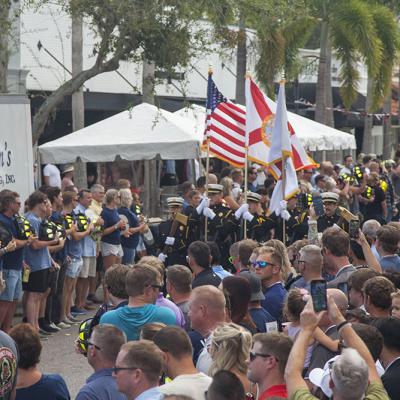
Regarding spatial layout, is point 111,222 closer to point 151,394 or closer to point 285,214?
point 285,214

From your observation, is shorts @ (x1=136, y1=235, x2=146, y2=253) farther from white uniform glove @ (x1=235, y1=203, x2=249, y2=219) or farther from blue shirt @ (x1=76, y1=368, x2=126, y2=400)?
blue shirt @ (x1=76, y1=368, x2=126, y2=400)

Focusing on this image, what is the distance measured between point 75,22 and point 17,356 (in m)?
15.4

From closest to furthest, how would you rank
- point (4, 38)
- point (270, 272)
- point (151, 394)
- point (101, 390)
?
point (151, 394) < point (101, 390) < point (270, 272) < point (4, 38)

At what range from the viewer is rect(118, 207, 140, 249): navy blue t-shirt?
1580 centimetres

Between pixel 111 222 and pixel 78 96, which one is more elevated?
pixel 78 96

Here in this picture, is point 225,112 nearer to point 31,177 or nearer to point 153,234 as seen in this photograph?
point 153,234

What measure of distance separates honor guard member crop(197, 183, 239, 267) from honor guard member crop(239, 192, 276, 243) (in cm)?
22

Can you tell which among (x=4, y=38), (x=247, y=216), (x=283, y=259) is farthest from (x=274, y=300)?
(x=4, y=38)

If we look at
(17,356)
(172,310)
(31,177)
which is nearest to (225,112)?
(31,177)

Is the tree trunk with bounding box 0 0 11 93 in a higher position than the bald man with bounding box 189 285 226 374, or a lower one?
higher

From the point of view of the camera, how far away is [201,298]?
7.19 meters

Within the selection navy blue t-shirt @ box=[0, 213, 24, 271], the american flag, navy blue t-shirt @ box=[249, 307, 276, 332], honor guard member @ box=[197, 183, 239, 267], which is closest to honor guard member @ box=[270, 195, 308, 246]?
honor guard member @ box=[197, 183, 239, 267]

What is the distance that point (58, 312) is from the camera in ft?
45.6

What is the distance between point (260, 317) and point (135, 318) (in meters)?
1.06
